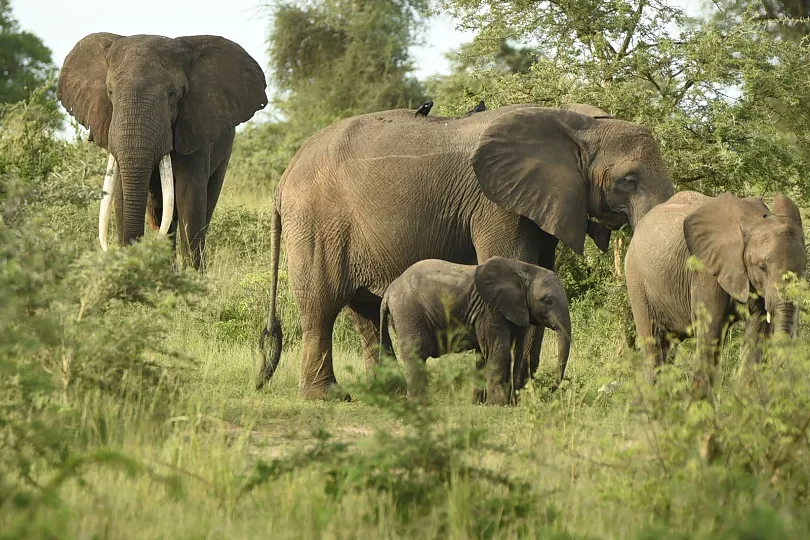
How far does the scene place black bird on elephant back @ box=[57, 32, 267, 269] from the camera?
12078 mm

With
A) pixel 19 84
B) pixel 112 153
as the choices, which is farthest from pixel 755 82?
pixel 19 84

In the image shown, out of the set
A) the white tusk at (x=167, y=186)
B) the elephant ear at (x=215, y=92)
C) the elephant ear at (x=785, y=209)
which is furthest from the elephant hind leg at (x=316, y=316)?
the elephant ear at (x=215, y=92)

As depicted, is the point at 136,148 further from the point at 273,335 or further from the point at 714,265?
the point at 714,265

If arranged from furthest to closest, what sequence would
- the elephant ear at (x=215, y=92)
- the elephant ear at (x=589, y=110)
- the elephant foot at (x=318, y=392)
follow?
the elephant ear at (x=215, y=92) < the elephant ear at (x=589, y=110) < the elephant foot at (x=318, y=392)

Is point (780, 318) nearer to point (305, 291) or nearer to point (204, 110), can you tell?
point (305, 291)

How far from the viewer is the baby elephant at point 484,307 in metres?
8.80

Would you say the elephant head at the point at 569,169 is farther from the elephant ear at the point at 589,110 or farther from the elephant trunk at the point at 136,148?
the elephant trunk at the point at 136,148

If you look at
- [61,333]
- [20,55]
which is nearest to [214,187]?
[61,333]

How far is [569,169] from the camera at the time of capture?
952cm

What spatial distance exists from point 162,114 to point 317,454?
24.2 ft

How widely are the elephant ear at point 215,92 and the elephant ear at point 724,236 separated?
610 centimetres

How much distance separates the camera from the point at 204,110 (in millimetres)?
13352

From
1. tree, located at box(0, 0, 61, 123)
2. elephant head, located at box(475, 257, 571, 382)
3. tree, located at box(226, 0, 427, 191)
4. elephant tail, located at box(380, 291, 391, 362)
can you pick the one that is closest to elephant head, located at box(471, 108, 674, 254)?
elephant head, located at box(475, 257, 571, 382)

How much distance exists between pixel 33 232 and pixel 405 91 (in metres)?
24.4
